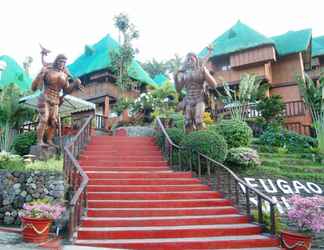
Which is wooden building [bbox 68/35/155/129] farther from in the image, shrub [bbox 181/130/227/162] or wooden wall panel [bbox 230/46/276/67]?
shrub [bbox 181/130/227/162]

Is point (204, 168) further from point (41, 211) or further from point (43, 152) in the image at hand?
point (41, 211)

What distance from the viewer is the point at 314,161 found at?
40.9 feet

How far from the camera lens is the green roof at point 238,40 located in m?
22.3

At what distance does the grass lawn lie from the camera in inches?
392

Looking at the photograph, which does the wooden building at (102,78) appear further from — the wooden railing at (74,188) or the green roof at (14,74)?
the wooden railing at (74,188)

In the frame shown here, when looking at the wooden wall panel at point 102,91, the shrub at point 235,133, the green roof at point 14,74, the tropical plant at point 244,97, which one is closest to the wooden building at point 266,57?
the tropical plant at point 244,97

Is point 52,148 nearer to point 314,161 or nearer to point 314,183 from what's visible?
Answer: point 314,183

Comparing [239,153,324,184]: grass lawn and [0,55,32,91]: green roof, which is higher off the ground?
[0,55,32,91]: green roof

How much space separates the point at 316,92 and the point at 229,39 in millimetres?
11859

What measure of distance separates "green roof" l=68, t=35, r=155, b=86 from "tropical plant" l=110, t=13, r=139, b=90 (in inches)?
80.1

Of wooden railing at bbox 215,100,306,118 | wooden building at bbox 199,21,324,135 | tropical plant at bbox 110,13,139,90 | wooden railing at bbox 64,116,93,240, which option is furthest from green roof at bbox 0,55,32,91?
wooden railing at bbox 64,116,93,240

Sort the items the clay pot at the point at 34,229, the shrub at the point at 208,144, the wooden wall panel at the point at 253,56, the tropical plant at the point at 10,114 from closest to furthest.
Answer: the clay pot at the point at 34,229
the shrub at the point at 208,144
the tropical plant at the point at 10,114
the wooden wall panel at the point at 253,56

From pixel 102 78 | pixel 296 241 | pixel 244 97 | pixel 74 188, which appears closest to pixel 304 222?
pixel 296 241

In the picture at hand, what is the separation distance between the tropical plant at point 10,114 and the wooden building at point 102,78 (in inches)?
219
